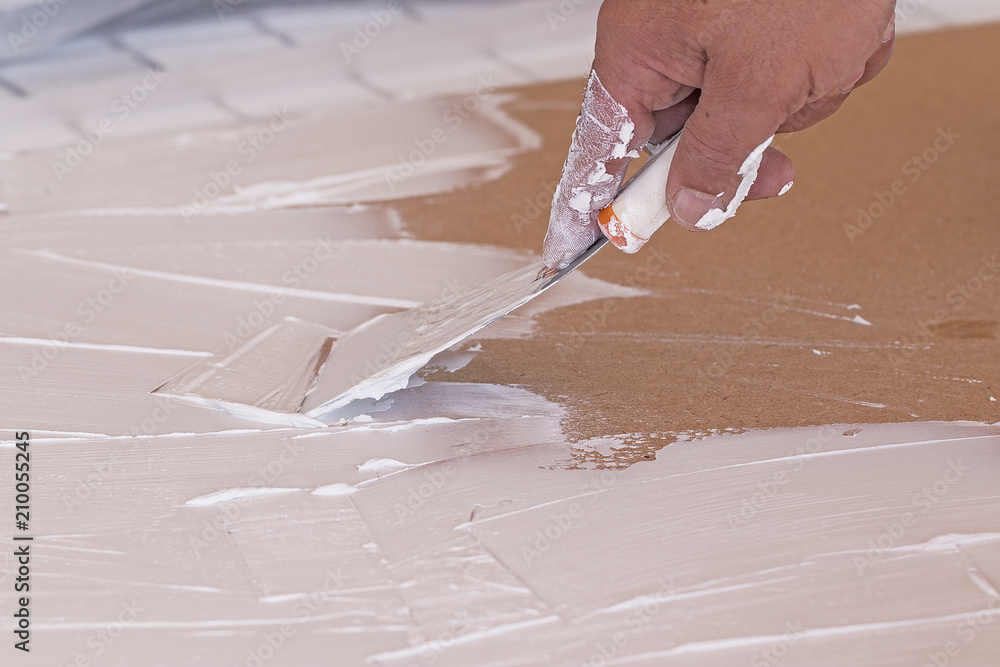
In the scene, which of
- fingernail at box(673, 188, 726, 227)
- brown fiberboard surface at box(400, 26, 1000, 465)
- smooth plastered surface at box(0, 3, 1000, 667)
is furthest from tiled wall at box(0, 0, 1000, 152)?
fingernail at box(673, 188, 726, 227)

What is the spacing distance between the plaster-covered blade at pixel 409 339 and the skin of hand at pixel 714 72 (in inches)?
7.5

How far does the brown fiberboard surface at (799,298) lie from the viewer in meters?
1.56

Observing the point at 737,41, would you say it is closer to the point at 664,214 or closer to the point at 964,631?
the point at 664,214

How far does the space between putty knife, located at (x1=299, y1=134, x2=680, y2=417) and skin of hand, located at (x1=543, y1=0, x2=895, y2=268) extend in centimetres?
3

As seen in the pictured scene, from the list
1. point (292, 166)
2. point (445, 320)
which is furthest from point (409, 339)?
point (292, 166)

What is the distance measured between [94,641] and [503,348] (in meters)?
0.89

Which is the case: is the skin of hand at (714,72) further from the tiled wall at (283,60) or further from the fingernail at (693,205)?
the tiled wall at (283,60)

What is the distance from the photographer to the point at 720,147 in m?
1.23

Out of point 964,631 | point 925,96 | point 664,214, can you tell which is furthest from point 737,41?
point 925,96

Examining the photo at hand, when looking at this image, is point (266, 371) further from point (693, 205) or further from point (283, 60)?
point (283, 60)

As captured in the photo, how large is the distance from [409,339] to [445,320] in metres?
0.07

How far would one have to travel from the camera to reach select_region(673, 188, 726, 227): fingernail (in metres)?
1.28

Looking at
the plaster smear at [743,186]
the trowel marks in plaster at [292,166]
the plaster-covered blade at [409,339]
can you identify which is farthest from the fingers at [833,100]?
the trowel marks in plaster at [292,166]

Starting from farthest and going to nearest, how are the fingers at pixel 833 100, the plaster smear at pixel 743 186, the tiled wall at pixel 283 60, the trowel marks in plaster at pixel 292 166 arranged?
the tiled wall at pixel 283 60 → the trowel marks in plaster at pixel 292 166 → the fingers at pixel 833 100 → the plaster smear at pixel 743 186
